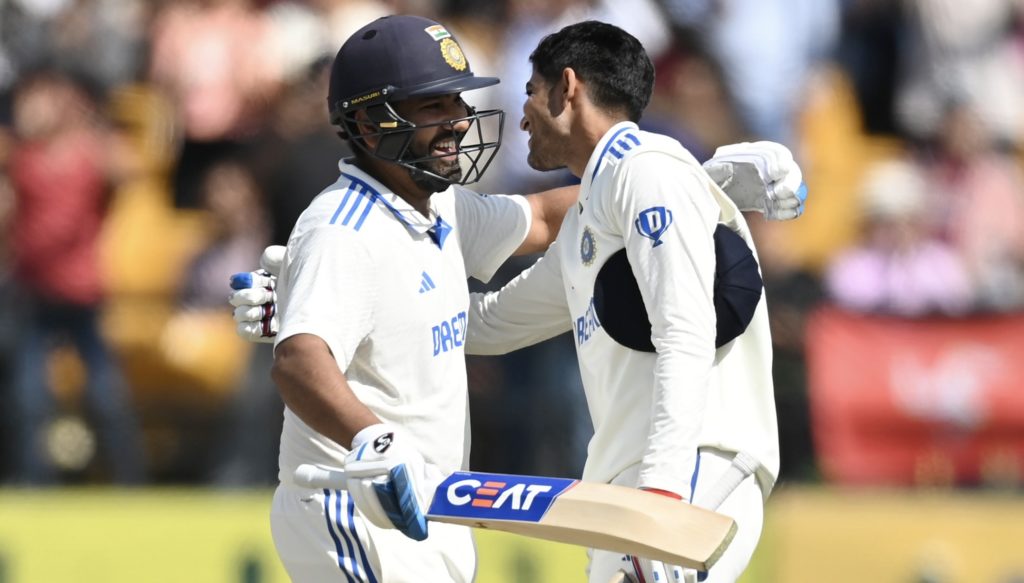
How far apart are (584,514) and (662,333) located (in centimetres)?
56

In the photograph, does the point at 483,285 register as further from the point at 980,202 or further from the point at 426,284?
the point at 426,284

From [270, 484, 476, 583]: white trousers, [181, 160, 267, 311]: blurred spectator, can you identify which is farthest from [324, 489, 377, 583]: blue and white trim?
[181, 160, 267, 311]: blurred spectator

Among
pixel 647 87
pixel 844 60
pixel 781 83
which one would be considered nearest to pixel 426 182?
pixel 647 87

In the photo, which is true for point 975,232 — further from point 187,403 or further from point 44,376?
point 44,376

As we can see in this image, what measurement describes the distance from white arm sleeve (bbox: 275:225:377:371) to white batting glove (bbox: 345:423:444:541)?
1.28 feet

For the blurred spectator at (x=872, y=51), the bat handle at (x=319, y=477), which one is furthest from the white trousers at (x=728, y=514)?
the blurred spectator at (x=872, y=51)

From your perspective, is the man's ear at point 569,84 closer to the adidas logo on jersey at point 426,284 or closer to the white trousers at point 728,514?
the adidas logo on jersey at point 426,284

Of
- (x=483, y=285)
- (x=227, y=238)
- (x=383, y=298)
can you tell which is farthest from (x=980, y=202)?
(x=383, y=298)

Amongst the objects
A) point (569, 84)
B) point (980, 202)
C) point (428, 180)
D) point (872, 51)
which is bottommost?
point (980, 202)

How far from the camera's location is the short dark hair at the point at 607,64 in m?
5.21

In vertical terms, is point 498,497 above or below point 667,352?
below

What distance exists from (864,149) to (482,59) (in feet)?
8.43

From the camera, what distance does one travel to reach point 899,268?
10211 mm

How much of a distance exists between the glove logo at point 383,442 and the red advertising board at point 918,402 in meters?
5.66
